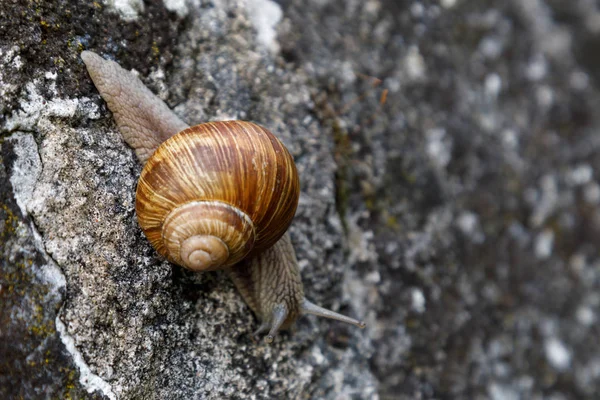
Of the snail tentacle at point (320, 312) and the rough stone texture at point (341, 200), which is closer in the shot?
the rough stone texture at point (341, 200)

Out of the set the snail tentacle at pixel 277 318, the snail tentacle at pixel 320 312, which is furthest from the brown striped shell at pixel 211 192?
the snail tentacle at pixel 320 312

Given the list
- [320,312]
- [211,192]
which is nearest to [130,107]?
[211,192]

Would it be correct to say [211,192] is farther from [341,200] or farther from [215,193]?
[341,200]

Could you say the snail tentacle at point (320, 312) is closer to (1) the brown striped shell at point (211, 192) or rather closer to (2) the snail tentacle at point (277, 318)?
(2) the snail tentacle at point (277, 318)

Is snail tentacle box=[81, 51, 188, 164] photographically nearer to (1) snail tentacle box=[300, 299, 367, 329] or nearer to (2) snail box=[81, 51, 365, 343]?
(2) snail box=[81, 51, 365, 343]

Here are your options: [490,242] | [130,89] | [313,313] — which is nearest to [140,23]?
[130,89]

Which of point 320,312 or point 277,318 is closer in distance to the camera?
point 277,318

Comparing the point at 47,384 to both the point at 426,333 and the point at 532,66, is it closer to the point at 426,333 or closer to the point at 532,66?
the point at 426,333
